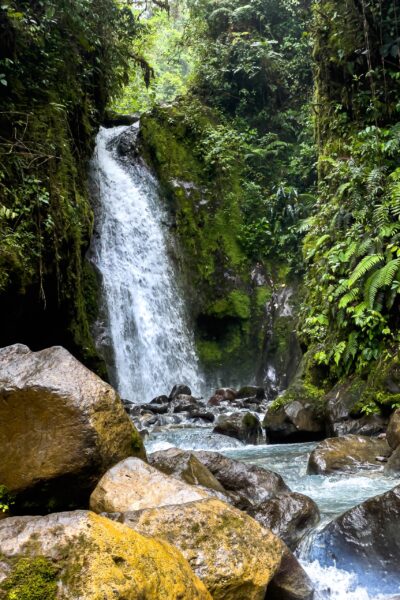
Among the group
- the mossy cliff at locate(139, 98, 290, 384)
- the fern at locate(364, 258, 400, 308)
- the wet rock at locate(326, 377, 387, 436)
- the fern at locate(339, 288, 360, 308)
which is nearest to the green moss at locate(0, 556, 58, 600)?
the wet rock at locate(326, 377, 387, 436)

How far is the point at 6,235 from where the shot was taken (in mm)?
8156

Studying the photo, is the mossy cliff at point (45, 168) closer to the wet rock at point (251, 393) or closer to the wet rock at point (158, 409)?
the wet rock at point (158, 409)

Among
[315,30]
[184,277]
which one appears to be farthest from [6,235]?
[315,30]

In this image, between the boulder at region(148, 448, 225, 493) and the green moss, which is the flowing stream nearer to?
the boulder at region(148, 448, 225, 493)

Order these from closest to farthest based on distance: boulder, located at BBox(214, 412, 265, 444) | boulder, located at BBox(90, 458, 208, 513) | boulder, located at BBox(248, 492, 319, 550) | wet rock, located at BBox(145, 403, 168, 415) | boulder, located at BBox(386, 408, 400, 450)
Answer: boulder, located at BBox(90, 458, 208, 513) < boulder, located at BBox(248, 492, 319, 550) < boulder, located at BBox(386, 408, 400, 450) < boulder, located at BBox(214, 412, 265, 444) < wet rock, located at BBox(145, 403, 168, 415)

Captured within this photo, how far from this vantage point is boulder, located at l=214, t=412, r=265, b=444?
8.55 metres

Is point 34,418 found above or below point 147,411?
above

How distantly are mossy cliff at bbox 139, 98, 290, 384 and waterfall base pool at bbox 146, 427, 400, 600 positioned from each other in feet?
19.3

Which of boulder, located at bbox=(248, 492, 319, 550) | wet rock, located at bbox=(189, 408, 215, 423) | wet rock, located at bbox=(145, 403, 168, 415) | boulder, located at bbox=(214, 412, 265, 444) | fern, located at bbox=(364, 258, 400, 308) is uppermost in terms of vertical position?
fern, located at bbox=(364, 258, 400, 308)

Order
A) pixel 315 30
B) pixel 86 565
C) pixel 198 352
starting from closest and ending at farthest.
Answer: pixel 86 565
pixel 315 30
pixel 198 352

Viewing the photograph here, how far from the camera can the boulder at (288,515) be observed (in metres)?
4.31

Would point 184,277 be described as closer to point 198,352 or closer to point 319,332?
point 198,352

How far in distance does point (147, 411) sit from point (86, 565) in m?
9.13

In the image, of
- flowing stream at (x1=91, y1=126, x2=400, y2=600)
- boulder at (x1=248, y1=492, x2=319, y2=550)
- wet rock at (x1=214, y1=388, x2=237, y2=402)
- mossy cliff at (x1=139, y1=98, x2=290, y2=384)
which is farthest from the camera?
mossy cliff at (x1=139, y1=98, x2=290, y2=384)
